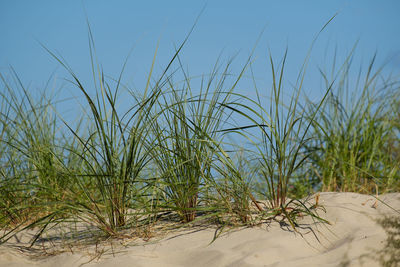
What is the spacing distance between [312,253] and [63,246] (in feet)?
4.35

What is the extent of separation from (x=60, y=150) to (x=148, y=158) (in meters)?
1.25

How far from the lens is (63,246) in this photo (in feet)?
7.48

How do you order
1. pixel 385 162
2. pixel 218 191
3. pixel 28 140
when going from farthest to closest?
pixel 385 162
pixel 28 140
pixel 218 191

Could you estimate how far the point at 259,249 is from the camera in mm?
1992

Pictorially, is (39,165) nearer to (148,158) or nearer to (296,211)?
(148,158)

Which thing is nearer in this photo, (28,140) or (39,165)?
(39,165)

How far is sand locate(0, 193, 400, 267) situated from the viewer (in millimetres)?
1929

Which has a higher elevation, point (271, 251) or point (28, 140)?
point (28, 140)

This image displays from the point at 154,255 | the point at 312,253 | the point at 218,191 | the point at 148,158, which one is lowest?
the point at 312,253

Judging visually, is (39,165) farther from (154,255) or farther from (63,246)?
(154,255)

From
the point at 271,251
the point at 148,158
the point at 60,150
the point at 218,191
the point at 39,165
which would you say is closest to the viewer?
the point at 271,251

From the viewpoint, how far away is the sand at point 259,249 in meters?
1.93

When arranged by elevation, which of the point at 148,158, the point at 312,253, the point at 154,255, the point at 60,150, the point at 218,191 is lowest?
the point at 312,253

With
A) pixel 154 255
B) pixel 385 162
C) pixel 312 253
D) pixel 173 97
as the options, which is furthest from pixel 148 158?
pixel 385 162
